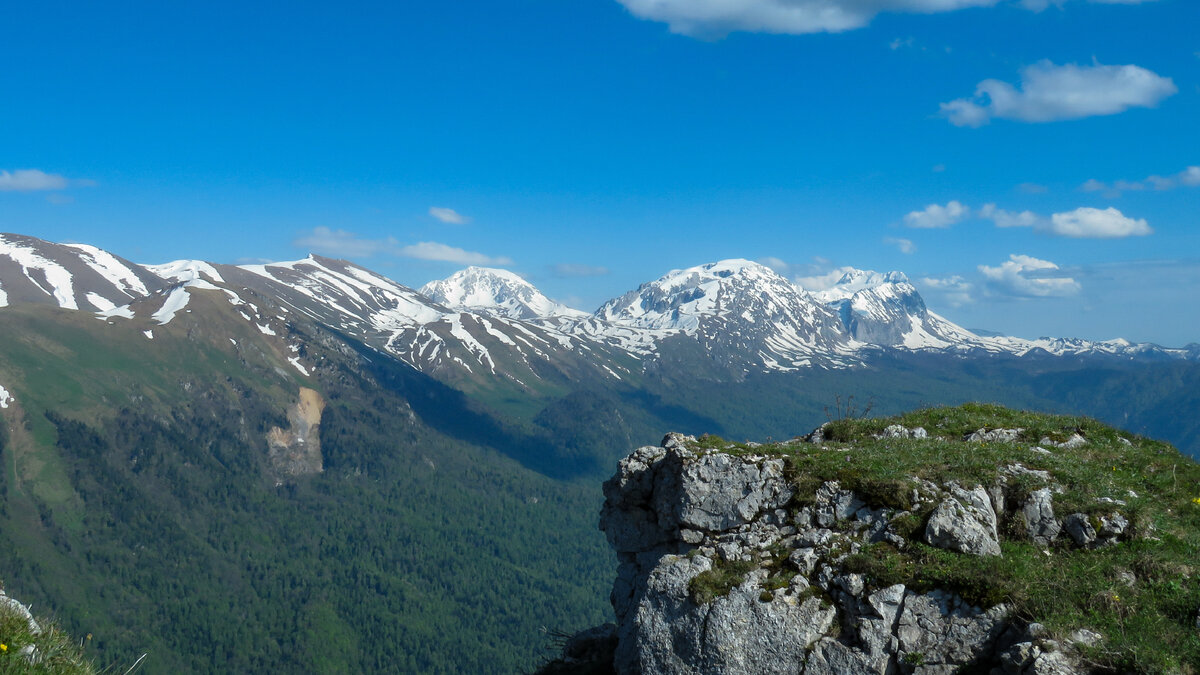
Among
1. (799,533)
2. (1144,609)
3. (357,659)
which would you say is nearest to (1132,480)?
(1144,609)

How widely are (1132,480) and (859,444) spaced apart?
7440 millimetres

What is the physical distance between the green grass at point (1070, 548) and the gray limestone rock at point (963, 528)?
373 mm

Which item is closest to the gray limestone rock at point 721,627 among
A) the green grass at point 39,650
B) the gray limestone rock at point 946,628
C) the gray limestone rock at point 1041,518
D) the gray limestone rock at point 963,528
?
the gray limestone rock at point 946,628

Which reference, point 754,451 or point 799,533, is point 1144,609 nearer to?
point 799,533

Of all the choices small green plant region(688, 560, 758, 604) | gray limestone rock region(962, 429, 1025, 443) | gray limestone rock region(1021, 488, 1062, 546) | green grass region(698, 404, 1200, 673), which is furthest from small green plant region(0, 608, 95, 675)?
gray limestone rock region(962, 429, 1025, 443)

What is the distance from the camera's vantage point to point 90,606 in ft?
652

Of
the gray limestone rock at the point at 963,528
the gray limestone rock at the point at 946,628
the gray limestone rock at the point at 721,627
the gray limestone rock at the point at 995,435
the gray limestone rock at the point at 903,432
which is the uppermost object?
the gray limestone rock at the point at 995,435

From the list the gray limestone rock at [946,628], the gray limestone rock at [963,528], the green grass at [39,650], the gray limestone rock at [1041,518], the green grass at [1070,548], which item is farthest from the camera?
the gray limestone rock at [1041,518]

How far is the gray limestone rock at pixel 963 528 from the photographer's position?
16391 mm

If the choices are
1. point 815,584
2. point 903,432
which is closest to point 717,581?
point 815,584

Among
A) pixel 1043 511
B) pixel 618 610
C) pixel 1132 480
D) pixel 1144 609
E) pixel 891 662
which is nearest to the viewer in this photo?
pixel 1144 609

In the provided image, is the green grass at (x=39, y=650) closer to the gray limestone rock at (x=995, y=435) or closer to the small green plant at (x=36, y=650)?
the small green plant at (x=36, y=650)

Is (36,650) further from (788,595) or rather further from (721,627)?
(788,595)

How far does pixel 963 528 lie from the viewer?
16.6 metres
